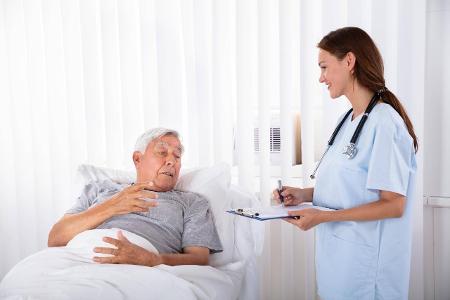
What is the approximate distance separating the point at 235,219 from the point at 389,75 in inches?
36.8

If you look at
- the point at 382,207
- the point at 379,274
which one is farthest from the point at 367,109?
the point at 379,274

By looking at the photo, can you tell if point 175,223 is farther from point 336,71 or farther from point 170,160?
point 336,71

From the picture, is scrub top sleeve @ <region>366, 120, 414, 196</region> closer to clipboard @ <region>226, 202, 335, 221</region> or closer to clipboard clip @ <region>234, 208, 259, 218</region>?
clipboard @ <region>226, 202, 335, 221</region>

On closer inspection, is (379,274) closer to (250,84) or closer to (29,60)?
(250,84)

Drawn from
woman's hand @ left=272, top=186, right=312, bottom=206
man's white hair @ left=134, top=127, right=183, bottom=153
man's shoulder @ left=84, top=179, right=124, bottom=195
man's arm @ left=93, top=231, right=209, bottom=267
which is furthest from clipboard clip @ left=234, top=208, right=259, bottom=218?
man's shoulder @ left=84, top=179, right=124, bottom=195

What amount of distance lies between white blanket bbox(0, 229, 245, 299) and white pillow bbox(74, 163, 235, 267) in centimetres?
19

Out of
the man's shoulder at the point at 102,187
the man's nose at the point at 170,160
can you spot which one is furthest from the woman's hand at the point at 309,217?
the man's shoulder at the point at 102,187

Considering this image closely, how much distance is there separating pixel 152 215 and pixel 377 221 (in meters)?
0.89

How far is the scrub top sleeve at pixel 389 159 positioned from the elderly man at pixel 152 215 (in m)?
0.72

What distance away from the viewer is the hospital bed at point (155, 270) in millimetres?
1424

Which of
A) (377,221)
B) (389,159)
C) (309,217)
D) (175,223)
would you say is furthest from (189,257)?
(389,159)

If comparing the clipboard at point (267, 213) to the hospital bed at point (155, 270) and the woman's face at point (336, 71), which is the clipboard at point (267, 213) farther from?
the woman's face at point (336, 71)

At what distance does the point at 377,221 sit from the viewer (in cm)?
146

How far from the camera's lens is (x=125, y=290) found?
143 cm
